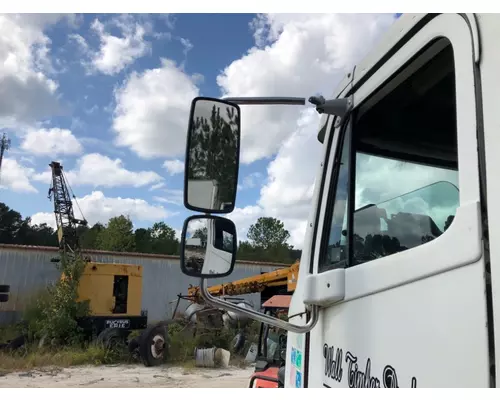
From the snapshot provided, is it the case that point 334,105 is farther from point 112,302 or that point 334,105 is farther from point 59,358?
point 112,302

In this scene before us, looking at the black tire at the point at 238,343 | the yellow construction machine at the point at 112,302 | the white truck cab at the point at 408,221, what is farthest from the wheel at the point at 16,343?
the white truck cab at the point at 408,221

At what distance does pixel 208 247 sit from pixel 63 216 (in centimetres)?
2181

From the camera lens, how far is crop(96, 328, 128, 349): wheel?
1371 centimetres

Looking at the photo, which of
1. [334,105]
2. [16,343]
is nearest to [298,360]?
[334,105]

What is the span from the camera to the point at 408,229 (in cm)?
147

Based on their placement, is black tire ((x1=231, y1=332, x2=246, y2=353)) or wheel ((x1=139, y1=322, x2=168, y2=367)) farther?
black tire ((x1=231, y1=332, x2=246, y2=353))

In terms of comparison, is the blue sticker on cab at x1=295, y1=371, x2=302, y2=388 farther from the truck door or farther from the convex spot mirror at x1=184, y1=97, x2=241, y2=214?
the convex spot mirror at x1=184, y1=97, x2=241, y2=214

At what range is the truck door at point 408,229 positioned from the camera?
3.65 ft

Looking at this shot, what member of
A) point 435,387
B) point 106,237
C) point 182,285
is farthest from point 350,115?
point 106,237

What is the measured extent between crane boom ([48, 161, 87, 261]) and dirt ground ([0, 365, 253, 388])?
306 inches

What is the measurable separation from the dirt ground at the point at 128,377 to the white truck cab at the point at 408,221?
8.59m

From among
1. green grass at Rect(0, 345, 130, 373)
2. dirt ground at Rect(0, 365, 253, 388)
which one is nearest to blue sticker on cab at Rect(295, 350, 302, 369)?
dirt ground at Rect(0, 365, 253, 388)

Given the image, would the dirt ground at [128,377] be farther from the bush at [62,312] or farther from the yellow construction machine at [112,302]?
the bush at [62,312]

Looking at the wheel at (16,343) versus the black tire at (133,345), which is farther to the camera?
the wheel at (16,343)
